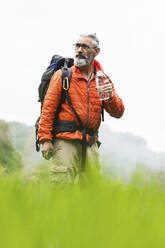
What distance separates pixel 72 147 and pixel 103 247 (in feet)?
11.5

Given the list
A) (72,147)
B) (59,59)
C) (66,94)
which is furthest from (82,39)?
(72,147)

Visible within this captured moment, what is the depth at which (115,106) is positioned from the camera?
4.13 meters

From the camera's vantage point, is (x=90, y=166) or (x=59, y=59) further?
(x=59, y=59)

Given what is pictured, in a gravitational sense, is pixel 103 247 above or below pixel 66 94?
below

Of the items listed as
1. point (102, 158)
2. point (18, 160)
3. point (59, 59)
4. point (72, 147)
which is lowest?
point (18, 160)

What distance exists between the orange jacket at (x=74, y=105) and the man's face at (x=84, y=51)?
25cm

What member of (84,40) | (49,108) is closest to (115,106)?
(49,108)

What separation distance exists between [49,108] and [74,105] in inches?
10.8

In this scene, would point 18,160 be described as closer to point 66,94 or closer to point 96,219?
point 66,94

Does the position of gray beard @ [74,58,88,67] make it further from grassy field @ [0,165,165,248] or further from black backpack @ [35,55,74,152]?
grassy field @ [0,165,165,248]

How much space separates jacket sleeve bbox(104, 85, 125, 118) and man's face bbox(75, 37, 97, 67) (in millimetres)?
513

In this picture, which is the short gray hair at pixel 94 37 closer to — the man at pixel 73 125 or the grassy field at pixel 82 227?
the man at pixel 73 125

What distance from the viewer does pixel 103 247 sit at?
397 mm

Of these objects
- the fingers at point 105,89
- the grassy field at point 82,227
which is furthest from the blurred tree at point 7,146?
the grassy field at point 82,227
